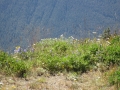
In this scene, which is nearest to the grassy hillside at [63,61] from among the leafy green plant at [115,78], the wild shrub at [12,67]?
the wild shrub at [12,67]

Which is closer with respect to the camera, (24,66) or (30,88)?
(30,88)

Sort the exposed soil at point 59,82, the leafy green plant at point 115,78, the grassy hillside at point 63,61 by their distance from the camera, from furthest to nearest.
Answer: the grassy hillside at point 63,61
the exposed soil at point 59,82
the leafy green plant at point 115,78

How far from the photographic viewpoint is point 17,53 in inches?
359

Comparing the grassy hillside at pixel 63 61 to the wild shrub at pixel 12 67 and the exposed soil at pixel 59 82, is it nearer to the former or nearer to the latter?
the wild shrub at pixel 12 67

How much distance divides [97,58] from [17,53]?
2126 millimetres

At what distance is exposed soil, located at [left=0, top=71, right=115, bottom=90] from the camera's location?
22.1 feet

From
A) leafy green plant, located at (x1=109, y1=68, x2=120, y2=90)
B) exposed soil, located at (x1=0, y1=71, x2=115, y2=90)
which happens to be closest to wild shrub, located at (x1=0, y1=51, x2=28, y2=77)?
exposed soil, located at (x1=0, y1=71, x2=115, y2=90)

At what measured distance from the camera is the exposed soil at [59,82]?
6734 millimetres

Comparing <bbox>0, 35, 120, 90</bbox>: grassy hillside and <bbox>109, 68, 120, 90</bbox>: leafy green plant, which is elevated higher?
<bbox>0, 35, 120, 90</bbox>: grassy hillside

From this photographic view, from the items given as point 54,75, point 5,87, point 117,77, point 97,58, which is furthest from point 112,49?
point 5,87

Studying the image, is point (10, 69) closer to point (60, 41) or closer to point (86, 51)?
point (86, 51)

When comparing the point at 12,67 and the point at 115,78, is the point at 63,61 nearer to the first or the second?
the point at 12,67

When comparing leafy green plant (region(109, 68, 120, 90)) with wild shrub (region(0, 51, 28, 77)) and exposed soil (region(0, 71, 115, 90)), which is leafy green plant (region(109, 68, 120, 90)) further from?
wild shrub (region(0, 51, 28, 77))

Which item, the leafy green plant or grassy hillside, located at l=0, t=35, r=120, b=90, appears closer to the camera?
the leafy green plant
